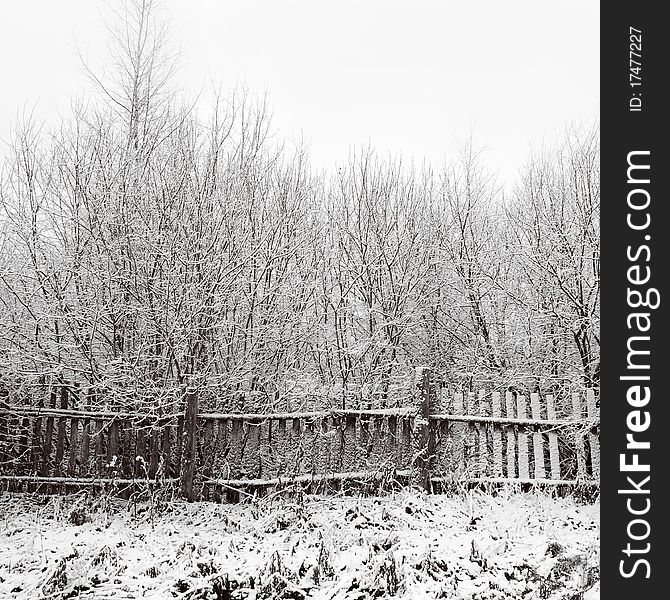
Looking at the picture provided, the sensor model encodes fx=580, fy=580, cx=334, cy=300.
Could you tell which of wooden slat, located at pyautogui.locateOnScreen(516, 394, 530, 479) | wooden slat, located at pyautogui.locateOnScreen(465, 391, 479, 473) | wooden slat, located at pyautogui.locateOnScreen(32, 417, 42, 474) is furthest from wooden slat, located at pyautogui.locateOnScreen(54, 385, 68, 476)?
wooden slat, located at pyautogui.locateOnScreen(516, 394, 530, 479)

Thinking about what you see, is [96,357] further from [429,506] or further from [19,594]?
[429,506]

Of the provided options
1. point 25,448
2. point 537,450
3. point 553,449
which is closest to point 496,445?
point 537,450

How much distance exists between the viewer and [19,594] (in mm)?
4527

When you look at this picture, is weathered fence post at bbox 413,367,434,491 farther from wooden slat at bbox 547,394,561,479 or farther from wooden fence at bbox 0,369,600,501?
wooden slat at bbox 547,394,561,479

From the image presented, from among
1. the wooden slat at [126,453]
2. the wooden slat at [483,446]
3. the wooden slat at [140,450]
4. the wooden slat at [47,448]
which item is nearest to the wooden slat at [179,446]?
the wooden slat at [140,450]

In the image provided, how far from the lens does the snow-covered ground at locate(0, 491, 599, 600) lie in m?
4.59

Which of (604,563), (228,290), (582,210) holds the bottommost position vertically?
(604,563)

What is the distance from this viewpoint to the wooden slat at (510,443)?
282 inches

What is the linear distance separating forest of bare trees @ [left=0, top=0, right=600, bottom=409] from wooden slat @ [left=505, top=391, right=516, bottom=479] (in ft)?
7.42

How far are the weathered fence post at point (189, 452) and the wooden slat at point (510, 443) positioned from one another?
3.98 m

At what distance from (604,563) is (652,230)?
223 centimetres

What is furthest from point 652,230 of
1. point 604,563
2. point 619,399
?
point 604,563

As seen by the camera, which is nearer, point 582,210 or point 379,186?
point 582,210

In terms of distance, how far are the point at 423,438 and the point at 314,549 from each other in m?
2.34
